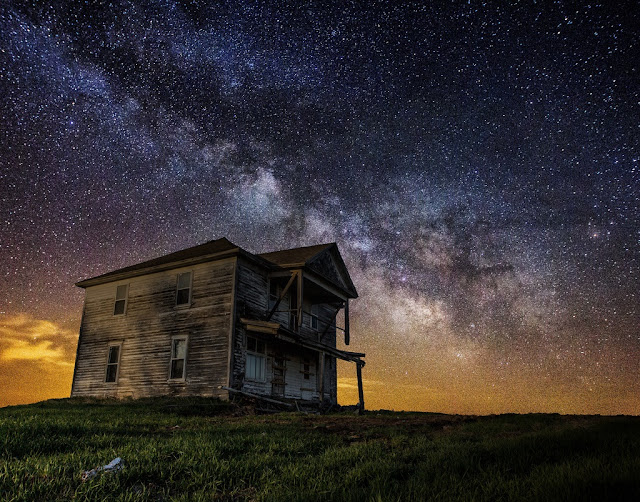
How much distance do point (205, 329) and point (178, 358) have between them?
5.87ft

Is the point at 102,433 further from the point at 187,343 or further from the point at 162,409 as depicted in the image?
the point at 187,343

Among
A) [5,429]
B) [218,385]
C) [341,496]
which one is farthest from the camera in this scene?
[218,385]

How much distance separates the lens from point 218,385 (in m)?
18.0

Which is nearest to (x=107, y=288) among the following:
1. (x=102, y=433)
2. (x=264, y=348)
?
(x=264, y=348)

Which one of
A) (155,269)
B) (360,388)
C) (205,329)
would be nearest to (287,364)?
(360,388)

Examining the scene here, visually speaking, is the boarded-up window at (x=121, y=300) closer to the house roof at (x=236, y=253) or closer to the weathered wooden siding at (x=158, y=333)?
the weathered wooden siding at (x=158, y=333)

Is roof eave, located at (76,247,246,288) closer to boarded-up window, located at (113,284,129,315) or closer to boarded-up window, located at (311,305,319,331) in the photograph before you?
boarded-up window, located at (113,284,129,315)

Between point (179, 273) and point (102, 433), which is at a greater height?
point (179, 273)

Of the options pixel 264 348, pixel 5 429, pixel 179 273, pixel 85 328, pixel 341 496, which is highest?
pixel 179 273

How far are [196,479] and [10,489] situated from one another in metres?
1.70

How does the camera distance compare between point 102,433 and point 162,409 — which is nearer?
point 102,433

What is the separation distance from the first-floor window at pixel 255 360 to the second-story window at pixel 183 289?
3461mm

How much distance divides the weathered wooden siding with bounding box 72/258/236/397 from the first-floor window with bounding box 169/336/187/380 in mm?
211

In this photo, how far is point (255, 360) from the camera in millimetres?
19969
